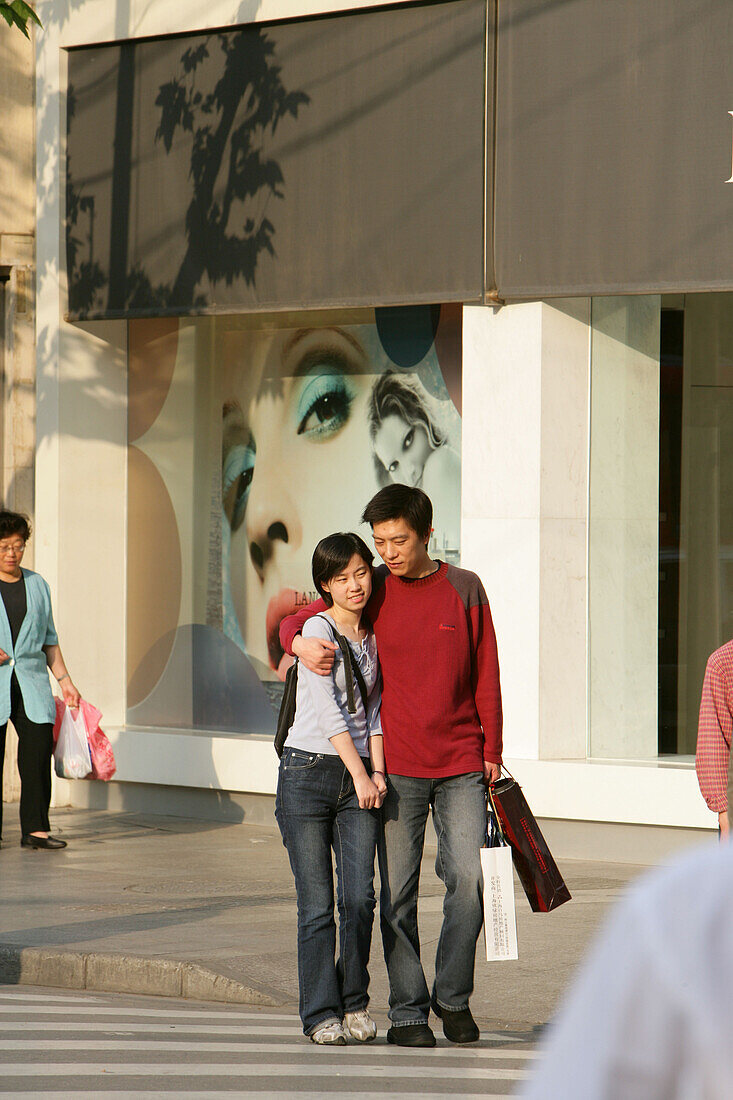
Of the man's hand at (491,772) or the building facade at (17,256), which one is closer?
the man's hand at (491,772)

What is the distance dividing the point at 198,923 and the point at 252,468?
477cm

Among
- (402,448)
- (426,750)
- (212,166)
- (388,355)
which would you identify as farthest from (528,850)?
(212,166)

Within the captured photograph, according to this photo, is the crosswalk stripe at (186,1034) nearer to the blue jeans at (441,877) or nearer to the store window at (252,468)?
the blue jeans at (441,877)

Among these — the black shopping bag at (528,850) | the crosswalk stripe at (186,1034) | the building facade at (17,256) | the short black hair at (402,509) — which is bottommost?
the crosswalk stripe at (186,1034)

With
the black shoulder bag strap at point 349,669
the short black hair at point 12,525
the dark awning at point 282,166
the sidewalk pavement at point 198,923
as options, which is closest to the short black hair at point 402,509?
the black shoulder bag strap at point 349,669

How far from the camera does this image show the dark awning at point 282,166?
1055 cm

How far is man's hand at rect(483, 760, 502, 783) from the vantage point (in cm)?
603

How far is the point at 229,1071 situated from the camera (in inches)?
218

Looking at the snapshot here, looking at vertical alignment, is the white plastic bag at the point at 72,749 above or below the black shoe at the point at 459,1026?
above

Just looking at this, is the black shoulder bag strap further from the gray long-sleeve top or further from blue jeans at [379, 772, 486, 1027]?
blue jeans at [379, 772, 486, 1027]

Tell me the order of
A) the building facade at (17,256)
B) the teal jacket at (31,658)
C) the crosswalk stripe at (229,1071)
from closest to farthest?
the crosswalk stripe at (229,1071), the teal jacket at (31,658), the building facade at (17,256)

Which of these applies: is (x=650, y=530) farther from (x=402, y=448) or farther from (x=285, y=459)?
(x=285, y=459)

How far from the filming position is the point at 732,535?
10.3m

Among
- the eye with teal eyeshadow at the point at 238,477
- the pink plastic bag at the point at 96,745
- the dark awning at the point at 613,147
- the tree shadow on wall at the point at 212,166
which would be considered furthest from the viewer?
the eye with teal eyeshadow at the point at 238,477
